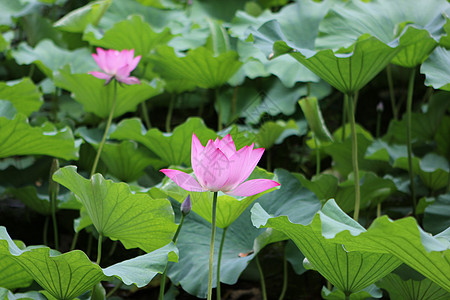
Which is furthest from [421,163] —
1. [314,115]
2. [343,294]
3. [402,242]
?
[402,242]

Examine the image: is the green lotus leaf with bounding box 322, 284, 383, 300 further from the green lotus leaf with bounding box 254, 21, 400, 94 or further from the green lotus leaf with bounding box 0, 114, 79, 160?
the green lotus leaf with bounding box 0, 114, 79, 160

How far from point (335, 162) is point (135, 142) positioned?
0.64 m

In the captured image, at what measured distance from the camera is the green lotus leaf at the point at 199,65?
5.12ft

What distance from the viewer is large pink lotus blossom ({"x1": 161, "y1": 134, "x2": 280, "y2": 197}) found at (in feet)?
2.60

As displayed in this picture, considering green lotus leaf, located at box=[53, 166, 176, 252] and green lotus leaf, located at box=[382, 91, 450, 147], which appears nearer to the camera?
green lotus leaf, located at box=[53, 166, 176, 252]

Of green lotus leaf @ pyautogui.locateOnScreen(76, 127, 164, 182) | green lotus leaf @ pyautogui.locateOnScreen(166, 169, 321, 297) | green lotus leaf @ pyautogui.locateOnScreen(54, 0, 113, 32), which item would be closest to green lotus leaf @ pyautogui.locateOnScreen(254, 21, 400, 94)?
green lotus leaf @ pyautogui.locateOnScreen(166, 169, 321, 297)

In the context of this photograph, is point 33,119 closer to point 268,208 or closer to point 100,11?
point 100,11

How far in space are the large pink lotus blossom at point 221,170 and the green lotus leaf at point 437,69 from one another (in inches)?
21.2

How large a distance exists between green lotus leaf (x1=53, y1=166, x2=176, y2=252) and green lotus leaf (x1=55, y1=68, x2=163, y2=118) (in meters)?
0.59

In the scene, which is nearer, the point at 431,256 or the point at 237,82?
the point at 431,256

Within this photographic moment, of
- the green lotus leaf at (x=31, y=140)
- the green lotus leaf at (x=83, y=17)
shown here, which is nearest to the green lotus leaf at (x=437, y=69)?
the green lotus leaf at (x=31, y=140)

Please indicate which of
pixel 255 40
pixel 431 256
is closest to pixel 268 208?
pixel 255 40

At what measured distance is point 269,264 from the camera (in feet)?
4.83

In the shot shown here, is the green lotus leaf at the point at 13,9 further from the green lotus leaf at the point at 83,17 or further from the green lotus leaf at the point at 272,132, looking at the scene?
the green lotus leaf at the point at 272,132
